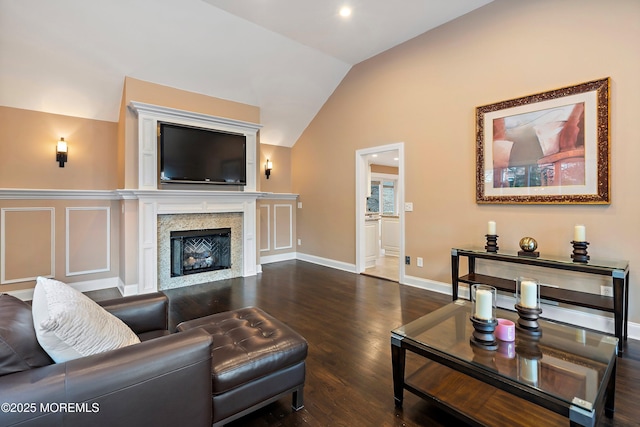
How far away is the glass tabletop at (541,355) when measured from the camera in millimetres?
1355

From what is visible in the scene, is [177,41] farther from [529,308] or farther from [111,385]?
[529,308]

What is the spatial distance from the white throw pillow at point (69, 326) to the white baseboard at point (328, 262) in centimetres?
417

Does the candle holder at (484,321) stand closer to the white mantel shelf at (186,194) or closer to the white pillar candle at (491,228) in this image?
the white pillar candle at (491,228)

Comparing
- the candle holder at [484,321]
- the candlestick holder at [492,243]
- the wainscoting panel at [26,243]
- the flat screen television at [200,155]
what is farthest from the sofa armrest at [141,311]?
the candlestick holder at [492,243]

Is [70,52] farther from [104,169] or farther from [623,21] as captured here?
[623,21]

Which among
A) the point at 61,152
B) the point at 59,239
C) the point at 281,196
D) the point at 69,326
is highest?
the point at 61,152

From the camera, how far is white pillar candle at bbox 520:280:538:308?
1.80 metres

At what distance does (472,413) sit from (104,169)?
17.2 feet

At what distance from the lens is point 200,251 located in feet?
15.5

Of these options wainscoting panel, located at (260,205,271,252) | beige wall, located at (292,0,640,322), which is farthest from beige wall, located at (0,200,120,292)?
beige wall, located at (292,0,640,322)

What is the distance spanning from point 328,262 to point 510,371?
14.2ft

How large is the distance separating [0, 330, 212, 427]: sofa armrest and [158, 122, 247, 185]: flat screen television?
3421 millimetres

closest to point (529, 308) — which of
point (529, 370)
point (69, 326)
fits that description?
point (529, 370)

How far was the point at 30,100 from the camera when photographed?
3.82 meters
